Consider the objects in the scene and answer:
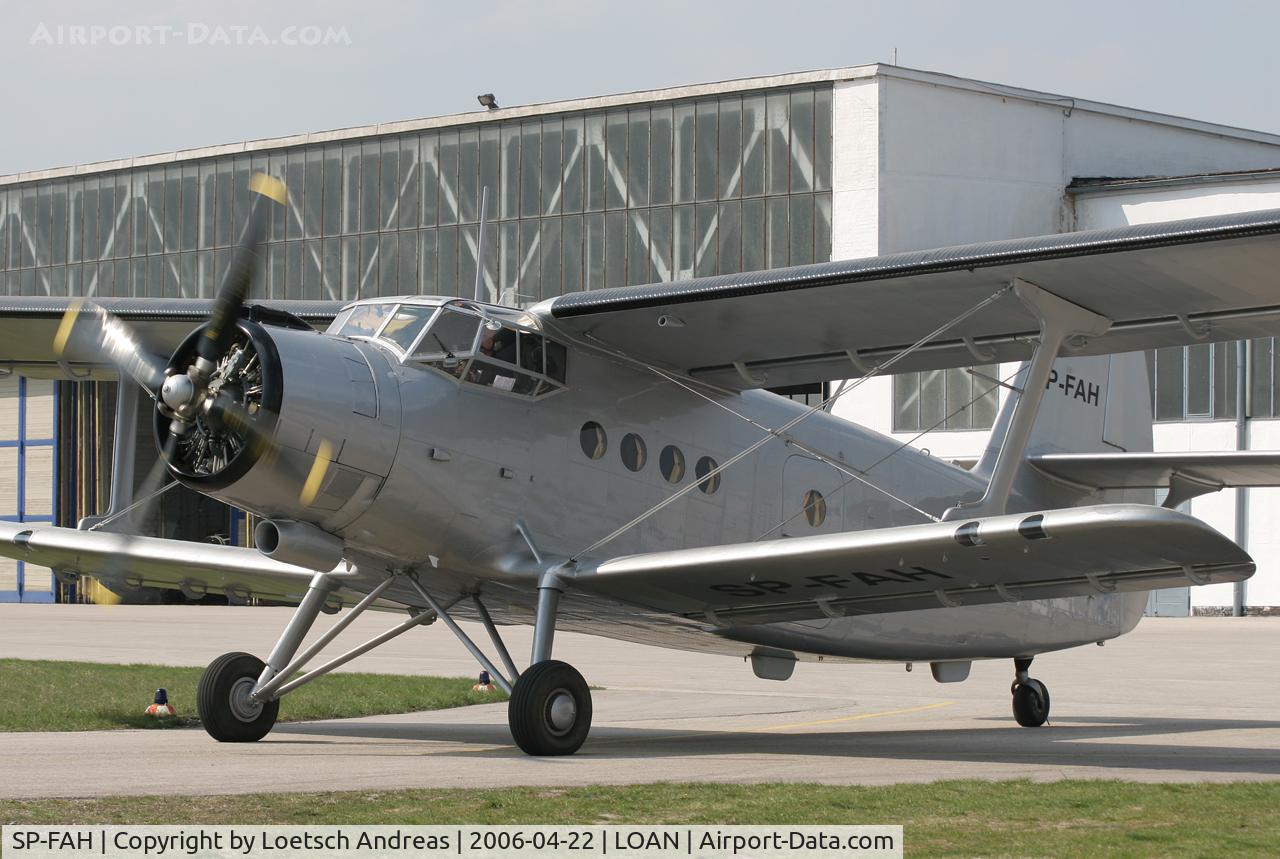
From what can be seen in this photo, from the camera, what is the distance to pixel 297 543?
444 inches

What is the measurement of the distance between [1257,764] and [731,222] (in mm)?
36082

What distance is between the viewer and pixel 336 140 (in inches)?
2062

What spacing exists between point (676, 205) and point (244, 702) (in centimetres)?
3625

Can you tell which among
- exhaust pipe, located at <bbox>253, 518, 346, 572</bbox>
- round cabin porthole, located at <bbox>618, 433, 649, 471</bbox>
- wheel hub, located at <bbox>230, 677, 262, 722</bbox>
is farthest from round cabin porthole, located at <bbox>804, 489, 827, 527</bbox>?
wheel hub, located at <bbox>230, 677, 262, 722</bbox>

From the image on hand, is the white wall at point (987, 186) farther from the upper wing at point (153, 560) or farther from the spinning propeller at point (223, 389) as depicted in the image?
the spinning propeller at point (223, 389)

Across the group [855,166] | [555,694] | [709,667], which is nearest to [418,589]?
[555,694]

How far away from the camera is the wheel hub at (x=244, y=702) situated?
12.4 m

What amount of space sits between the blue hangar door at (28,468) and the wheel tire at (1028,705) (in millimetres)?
45463

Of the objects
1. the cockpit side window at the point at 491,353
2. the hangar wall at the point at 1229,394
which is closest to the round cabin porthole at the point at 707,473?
the cockpit side window at the point at 491,353

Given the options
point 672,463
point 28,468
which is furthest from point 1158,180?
point 28,468

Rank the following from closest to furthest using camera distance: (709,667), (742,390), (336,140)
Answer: (742,390)
(709,667)
(336,140)

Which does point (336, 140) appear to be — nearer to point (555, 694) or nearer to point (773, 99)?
point (773, 99)

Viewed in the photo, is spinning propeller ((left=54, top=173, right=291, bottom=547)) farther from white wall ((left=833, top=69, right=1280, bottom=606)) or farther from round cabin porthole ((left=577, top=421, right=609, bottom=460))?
white wall ((left=833, top=69, right=1280, bottom=606))

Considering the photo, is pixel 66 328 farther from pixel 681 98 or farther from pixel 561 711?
pixel 681 98
